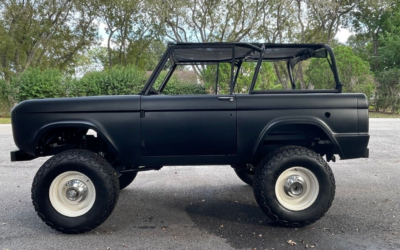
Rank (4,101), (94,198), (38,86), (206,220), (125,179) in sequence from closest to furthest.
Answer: (94,198), (206,220), (125,179), (38,86), (4,101)

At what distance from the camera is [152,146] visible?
11.0 ft

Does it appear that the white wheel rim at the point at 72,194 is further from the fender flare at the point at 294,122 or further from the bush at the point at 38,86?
the bush at the point at 38,86

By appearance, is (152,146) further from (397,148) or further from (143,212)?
(397,148)

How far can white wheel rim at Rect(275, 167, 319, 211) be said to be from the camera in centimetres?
338

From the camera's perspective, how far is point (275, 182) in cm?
331

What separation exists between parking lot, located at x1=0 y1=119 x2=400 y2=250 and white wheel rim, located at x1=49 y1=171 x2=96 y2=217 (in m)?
0.26

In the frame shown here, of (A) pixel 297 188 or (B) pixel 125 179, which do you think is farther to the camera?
(B) pixel 125 179

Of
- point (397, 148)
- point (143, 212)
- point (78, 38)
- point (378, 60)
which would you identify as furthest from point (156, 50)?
point (143, 212)

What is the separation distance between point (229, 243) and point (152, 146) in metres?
1.26

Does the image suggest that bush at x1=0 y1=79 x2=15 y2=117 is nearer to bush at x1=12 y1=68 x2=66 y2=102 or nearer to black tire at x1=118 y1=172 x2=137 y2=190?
bush at x1=12 y1=68 x2=66 y2=102

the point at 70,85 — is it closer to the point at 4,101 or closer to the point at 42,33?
the point at 4,101

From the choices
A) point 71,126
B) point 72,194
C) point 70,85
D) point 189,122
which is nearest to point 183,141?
point 189,122

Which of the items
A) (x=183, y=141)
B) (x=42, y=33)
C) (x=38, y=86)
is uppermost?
(x=42, y=33)

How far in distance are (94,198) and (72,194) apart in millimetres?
239
